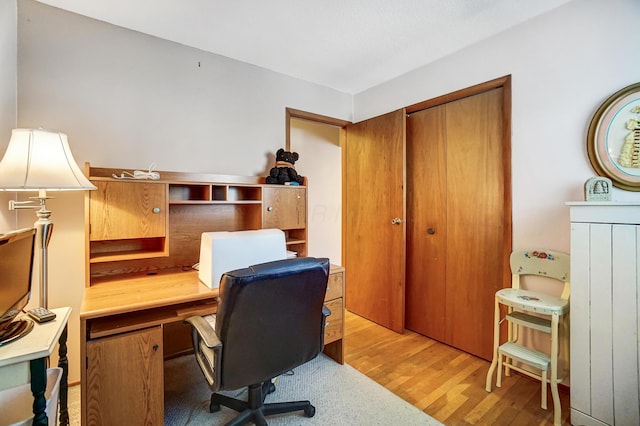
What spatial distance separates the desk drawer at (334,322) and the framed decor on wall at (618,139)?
180cm

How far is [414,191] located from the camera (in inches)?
106

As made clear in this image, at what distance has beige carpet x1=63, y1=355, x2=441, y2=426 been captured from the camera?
159 centimetres

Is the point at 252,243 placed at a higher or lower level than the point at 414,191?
lower

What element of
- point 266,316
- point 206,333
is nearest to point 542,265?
point 266,316

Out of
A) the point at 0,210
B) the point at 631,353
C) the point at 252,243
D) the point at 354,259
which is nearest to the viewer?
the point at 631,353

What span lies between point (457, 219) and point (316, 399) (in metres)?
1.70

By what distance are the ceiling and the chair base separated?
7.19 ft

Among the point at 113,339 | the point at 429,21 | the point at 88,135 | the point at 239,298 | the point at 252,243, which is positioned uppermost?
the point at 429,21

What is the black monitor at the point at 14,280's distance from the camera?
103 cm

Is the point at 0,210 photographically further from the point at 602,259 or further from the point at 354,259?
the point at 602,259

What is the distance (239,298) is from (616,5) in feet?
8.26

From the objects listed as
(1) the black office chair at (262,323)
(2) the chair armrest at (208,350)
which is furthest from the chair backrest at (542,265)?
(2) the chair armrest at (208,350)

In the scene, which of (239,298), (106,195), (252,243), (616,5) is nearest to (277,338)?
(239,298)

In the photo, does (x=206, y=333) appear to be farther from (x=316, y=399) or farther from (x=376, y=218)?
A: (x=376, y=218)
